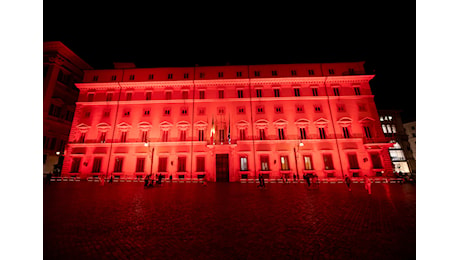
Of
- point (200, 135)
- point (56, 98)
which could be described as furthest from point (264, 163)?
point (56, 98)

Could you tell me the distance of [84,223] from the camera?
597cm

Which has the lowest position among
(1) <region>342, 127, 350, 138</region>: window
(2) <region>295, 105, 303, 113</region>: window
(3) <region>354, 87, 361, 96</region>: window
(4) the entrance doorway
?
(4) the entrance doorway

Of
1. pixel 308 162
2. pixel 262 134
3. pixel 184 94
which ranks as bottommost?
pixel 308 162

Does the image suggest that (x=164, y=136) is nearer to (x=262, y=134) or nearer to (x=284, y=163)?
(x=262, y=134)

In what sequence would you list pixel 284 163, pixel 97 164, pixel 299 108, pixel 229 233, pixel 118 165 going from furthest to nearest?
pixel 299 108, pixel 97 164, pixel 118 165, pixel 284 163, pixel 229 233

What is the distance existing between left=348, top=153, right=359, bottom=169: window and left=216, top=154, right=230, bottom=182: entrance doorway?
15377mm

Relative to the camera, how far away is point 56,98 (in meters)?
25.2

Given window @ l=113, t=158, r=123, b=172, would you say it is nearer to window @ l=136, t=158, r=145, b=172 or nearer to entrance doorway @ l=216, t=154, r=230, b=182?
window @ l=136, t=158, r=145, b=172

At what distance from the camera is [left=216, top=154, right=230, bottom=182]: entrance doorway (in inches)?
888

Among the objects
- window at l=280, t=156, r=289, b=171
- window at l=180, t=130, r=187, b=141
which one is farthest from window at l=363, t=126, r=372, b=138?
window at l=180, t=130, r=187, b=141

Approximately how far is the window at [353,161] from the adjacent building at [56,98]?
37683 millimetres

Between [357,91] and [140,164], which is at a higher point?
[357,91]

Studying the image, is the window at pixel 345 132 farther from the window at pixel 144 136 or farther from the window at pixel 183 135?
the window at pixel 144 136

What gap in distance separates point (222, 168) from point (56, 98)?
2541cm
